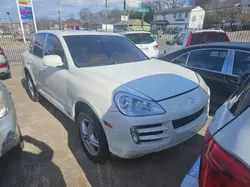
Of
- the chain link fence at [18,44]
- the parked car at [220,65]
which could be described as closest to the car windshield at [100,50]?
the parked car at [220,65]

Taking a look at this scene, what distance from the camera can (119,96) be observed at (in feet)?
7.10

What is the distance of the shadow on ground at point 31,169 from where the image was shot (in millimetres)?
2354

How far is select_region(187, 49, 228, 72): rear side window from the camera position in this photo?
3611 mm

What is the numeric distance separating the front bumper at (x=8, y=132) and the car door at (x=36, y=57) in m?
1.73

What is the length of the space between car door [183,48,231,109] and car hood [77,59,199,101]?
0.87 m

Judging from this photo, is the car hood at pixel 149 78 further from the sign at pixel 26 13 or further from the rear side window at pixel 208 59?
the sign at pixel 26 13

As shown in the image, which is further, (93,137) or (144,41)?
(144,41)

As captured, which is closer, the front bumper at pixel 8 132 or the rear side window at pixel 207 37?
the front bumper at pixel 8 132

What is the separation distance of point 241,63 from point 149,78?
1.86 meters

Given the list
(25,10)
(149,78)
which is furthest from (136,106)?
(25,10)

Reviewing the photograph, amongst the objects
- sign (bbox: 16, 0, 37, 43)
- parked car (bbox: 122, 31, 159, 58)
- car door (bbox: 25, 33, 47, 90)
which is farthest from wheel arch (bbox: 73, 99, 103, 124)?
sign (bbox: 16, 0, 37, 43)

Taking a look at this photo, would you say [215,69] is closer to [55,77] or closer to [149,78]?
[149,78]

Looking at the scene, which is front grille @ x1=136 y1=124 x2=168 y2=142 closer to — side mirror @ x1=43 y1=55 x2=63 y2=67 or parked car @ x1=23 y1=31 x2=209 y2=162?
parked car @ x1=23 y1=31 x2=209 y2=162

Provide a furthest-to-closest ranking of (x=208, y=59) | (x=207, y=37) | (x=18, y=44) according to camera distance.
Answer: (x=18, y=44), (x=207, y=37), (x=208, y=59)
